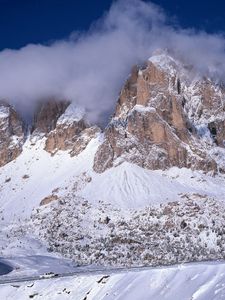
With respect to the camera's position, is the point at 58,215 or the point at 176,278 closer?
the point at 176,278

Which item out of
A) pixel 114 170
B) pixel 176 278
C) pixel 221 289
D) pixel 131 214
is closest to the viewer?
pixel 221 289

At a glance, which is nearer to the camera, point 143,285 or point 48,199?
point 143,285

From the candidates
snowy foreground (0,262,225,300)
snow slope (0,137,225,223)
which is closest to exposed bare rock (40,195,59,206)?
snow slope (0,137,225,223)

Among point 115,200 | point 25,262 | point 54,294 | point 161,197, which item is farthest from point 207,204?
point 54,294

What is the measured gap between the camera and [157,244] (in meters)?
140

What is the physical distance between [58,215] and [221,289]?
13815 centimetres

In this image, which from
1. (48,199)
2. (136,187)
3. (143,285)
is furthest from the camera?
(48,199)

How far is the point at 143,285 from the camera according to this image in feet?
120

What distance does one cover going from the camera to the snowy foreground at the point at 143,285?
111 feet

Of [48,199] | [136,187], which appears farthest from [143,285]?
[48,199]

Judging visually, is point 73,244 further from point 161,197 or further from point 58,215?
point 161,197

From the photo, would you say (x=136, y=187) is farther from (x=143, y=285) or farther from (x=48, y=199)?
(x=143, y=285)

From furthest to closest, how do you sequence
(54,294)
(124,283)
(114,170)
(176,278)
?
(114,170)
(54,294)
(124,283)
(176,278)

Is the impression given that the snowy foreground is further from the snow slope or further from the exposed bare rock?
the exposed bare rock
